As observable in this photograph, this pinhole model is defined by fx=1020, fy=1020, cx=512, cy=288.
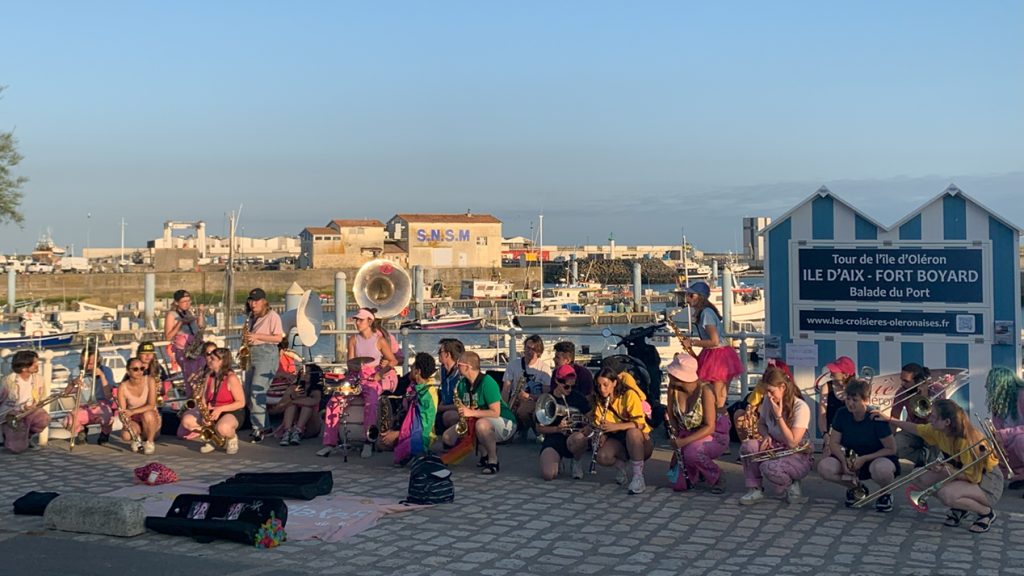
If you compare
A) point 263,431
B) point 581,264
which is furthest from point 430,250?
point 263,431

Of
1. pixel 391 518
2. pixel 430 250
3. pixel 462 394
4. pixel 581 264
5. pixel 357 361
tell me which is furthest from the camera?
pixel 581 264

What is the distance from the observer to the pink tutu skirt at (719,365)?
30.7 feet

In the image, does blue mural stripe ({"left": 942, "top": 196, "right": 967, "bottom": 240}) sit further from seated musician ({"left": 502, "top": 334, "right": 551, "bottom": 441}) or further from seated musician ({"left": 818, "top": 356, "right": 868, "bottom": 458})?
seated musician ({"left": 502, "top": 334, "right": 551, "bottom": 441})

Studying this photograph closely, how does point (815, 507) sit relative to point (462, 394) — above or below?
below

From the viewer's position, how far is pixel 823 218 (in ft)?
32.6

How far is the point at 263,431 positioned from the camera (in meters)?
11.5

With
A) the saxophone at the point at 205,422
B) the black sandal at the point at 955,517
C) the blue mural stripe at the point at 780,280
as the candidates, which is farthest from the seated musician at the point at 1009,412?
the saxophone at the point at 205,422

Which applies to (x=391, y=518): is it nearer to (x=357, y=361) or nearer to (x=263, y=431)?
(x=357, y=361)

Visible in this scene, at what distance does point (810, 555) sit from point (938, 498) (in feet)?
4.39

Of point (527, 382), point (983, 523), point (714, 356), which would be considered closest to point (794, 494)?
point (983, 523)

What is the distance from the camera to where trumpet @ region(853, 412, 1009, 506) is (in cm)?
721

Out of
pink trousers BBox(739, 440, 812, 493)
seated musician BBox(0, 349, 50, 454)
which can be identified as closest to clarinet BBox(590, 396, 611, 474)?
pink trousers BBox(739, 440, 812, 493)

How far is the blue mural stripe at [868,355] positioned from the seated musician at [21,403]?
8.62 meters

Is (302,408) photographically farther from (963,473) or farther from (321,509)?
(963,473)
